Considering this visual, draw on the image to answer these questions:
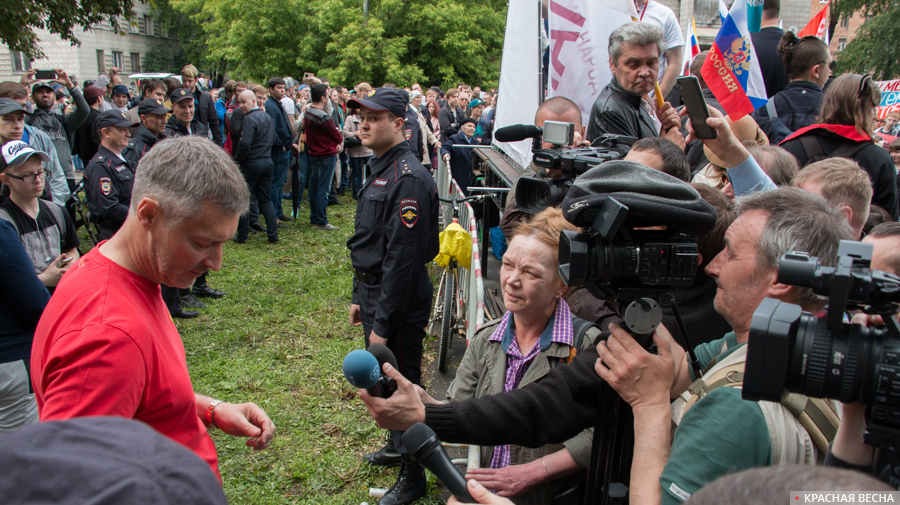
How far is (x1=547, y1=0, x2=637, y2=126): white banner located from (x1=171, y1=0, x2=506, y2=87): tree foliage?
2270cm

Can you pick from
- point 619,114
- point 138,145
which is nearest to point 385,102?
point 619,114

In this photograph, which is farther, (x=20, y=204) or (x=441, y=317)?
(x=441, y=317)

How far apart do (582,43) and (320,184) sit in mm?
6713

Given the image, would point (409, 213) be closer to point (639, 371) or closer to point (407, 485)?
point (407, 485)

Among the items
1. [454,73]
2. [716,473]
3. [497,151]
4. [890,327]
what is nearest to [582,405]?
[716,473]

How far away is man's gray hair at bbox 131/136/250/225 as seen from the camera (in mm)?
1688

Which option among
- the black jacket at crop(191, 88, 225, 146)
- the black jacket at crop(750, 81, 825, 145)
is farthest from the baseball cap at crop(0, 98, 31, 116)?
the black jacket at crop(750, 81, 825, 145)

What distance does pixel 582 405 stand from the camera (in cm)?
206

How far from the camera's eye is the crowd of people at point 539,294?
1.48 meters

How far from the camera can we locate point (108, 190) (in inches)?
223

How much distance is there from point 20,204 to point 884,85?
14024 millimetres

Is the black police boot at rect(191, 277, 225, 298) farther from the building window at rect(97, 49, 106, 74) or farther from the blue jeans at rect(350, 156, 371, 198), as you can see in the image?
the building window at rect(97, 49, 106, 74)

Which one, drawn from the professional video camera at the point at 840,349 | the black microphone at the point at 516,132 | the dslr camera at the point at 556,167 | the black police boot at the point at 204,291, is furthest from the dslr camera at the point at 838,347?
the black police boot at the point at 204,291

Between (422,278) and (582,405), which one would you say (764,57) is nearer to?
(422,278)
